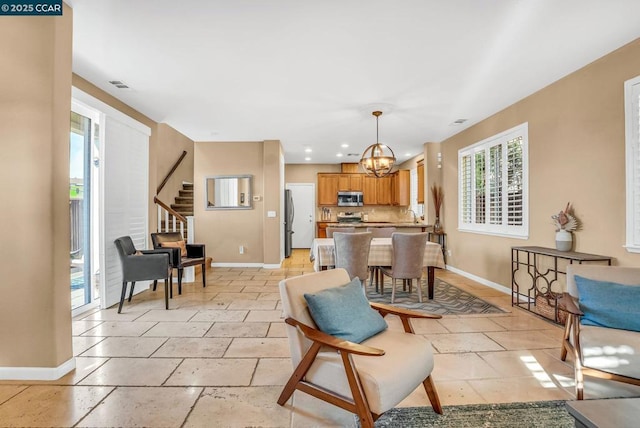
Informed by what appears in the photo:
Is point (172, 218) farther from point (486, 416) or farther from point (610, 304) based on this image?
point (610, 304)

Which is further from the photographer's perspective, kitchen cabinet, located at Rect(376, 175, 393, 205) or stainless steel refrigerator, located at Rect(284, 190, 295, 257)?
kitchen cabinet, located at Rect(376, 175, 393, 205)

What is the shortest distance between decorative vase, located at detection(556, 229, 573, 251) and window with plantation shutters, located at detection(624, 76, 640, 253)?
571 mm

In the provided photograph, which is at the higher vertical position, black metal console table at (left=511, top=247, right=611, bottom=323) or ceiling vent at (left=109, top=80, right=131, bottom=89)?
ceiling vent at (left=109, top=80, right=131, bottom=89)

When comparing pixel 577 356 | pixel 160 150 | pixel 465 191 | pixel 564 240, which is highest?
pixel 160 150

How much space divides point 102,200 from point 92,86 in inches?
52.4

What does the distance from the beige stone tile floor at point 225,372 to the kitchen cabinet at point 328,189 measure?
566 cm

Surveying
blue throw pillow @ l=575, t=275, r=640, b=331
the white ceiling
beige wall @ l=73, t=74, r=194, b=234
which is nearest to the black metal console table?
blue throw pillow @ l=575, t=275, r=640, b=331

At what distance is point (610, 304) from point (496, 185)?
2926 millimetres

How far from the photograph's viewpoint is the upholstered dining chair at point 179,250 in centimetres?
445

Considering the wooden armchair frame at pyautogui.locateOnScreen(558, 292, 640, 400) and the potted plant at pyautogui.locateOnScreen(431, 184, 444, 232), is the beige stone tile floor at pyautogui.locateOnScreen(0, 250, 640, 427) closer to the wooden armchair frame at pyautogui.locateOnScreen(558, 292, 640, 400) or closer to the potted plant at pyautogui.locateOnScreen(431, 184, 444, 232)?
the wooden armchair frame at pyautogui.locateOnScreen(558, 292, 640, 400)

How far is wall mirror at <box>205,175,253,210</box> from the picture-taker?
269 inches

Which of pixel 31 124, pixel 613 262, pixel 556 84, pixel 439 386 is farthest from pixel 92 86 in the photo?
pixel 613 262

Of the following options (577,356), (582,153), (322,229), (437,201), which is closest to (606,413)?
(577,356)

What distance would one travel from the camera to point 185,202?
25.2ft
